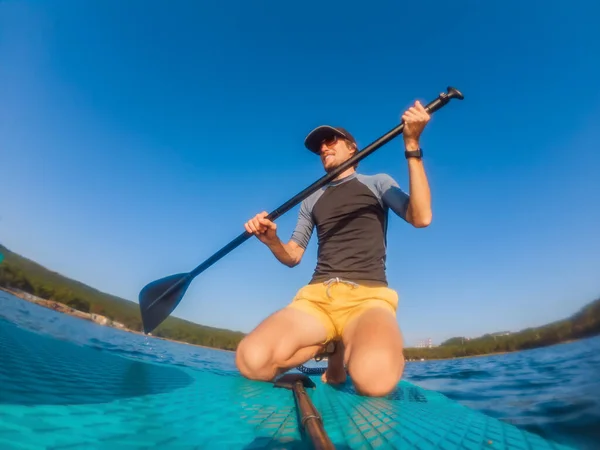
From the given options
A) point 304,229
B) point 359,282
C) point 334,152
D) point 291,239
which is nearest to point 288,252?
point 291,239

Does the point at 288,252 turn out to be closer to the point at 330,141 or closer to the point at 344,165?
the point at 344,165

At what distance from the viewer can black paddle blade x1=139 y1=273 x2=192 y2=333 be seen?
3377 millimetres

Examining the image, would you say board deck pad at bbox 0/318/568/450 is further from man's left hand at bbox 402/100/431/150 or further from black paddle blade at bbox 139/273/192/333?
man's left hand at bbox 402/100/431/150

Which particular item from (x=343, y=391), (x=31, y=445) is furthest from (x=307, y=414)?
(x=343, y=391)

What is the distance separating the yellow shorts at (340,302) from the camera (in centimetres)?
226

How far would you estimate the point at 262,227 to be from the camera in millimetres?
2588

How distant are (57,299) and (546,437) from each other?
571 inches

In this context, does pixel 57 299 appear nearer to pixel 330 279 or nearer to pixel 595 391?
pixel 330 279

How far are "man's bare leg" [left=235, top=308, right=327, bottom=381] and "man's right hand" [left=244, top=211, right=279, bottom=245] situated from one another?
68cm

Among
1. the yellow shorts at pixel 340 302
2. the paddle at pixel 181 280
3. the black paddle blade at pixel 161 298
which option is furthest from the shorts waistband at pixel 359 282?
the black paddle blade at pixel 161 298

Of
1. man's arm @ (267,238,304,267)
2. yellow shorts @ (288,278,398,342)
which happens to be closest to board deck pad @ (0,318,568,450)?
yellow shorts @ (288,278,398,342)

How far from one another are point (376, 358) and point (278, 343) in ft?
2.13

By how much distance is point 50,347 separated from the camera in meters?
2.67

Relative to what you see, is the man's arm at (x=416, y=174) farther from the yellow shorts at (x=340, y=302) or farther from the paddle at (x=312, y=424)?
the paddle at (x=312, y=424)
